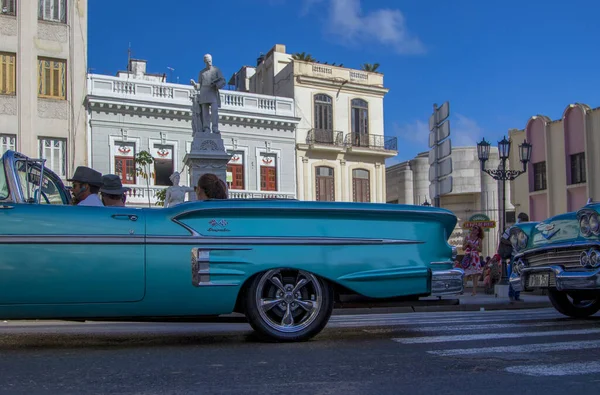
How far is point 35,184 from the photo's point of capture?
5.57m

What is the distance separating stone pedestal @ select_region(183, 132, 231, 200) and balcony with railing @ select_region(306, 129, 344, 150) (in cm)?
2059

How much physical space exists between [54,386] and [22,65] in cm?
2956

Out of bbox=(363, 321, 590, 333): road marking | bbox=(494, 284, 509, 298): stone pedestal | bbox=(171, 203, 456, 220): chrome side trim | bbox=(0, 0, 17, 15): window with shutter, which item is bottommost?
bbox=(494, 284, 509, 298): stone pedestal

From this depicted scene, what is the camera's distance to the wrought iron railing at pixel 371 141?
39438mm

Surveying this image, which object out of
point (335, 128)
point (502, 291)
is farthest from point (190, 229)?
point (335, 128)

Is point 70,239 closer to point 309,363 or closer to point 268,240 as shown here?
point 268,240

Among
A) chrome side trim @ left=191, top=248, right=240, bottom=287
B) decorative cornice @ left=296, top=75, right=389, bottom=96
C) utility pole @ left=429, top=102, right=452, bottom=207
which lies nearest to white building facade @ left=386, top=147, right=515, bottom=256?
decorative cornice @ left=296, top=75, right=389, bottom=96

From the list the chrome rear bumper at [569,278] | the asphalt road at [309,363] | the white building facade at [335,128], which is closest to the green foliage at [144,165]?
the white building facade at [335,128]

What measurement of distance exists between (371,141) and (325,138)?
2958 mm

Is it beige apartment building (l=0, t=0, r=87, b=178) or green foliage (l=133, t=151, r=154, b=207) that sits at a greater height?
beige apartment building (l=0, t=0, r=87, b=178)

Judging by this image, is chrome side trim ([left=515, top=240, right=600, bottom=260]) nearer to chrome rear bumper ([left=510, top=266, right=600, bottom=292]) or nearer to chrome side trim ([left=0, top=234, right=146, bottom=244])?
chrome rear bumper ([left=510, top=266, right=600, bottom=292])

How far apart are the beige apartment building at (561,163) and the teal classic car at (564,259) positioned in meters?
24.3

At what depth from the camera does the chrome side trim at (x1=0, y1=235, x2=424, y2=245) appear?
4.98m

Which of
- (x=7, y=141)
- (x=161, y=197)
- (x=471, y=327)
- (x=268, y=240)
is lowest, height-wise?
(x=471, y=327)
